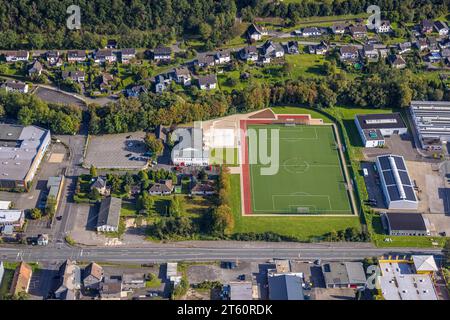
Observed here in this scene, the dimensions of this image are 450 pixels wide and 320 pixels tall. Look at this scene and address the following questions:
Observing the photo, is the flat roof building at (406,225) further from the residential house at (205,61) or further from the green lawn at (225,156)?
the residential house at (205,61)

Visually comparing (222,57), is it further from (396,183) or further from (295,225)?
(295,225)

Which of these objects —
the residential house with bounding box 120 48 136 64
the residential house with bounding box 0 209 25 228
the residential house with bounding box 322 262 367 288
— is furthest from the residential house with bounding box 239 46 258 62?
the residential house with bounding box 0 209 25 228

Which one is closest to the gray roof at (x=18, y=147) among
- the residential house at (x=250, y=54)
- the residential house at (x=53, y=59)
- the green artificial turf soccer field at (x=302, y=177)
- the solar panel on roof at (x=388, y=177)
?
the residential house at (x=53, y=59)

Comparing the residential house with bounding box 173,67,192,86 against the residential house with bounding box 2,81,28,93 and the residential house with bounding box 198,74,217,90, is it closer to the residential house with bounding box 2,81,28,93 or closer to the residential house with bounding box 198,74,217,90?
the residential house with bounding box 198,74,217,90

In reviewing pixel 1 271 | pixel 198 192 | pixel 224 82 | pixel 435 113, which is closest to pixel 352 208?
pixel 198 192

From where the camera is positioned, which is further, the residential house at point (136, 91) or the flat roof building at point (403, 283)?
the residential house at point (136, 91)

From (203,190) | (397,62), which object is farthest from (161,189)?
(397,62)
